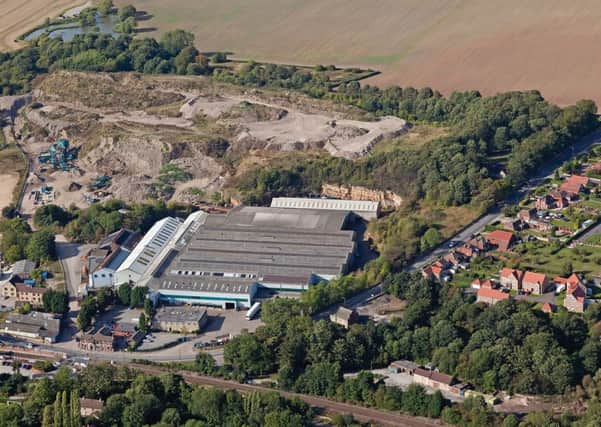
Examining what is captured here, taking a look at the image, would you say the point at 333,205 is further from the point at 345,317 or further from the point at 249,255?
the point at 345,317

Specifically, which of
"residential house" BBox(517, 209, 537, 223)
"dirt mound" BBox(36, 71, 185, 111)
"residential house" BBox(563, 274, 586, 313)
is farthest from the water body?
"residential house" BBox(563, 274, 586, 313)

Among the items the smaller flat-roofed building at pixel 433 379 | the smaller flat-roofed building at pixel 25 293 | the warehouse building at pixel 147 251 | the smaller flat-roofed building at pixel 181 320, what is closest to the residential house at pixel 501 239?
the smaller flat-roofed building at pixel 433 379

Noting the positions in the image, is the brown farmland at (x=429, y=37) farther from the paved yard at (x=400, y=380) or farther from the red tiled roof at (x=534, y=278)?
the paved yard at (x=400, y=380)

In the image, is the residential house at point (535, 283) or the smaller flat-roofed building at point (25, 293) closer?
the residential house at point (535, 283)

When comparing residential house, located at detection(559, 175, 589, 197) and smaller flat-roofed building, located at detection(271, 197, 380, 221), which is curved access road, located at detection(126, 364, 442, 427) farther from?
residential house, located at detection(559, 175, 589, 197)

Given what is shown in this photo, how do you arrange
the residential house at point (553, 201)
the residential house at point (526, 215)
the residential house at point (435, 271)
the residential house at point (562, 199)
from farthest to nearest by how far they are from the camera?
the residential house at point (562, 199) → the residential house at point (553, 201) → the residential house at point (526, 215) → the residential house at point (435, 271)

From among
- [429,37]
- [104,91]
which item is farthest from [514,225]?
[104,91]
